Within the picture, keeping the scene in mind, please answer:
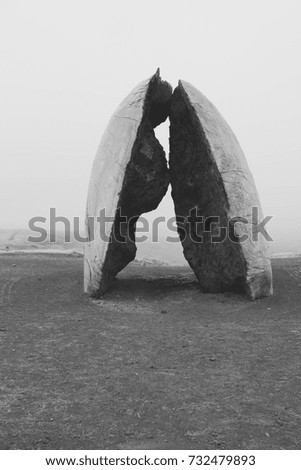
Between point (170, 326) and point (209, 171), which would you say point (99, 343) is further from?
point (209, 171)

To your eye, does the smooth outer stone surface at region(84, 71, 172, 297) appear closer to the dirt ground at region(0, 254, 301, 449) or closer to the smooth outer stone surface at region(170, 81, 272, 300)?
the smooth outer stone surface at region(170, 81, 272, 300)

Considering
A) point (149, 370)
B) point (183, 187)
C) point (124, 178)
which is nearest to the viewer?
point (149, 370)

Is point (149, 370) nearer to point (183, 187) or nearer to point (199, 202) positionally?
point (199, 202)

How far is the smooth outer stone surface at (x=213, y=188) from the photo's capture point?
644 centimetres

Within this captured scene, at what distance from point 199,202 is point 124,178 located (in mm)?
1557

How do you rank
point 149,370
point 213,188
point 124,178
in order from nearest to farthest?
point 149,370 → point 124,178 → point 213,188

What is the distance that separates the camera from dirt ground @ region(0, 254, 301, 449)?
292cm

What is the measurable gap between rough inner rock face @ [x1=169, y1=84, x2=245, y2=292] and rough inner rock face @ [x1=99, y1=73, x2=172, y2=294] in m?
0.27

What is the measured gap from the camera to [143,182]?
7547mm

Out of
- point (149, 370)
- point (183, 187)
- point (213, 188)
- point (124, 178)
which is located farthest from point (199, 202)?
point (149, 370)

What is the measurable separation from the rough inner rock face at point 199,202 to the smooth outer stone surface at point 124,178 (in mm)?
306

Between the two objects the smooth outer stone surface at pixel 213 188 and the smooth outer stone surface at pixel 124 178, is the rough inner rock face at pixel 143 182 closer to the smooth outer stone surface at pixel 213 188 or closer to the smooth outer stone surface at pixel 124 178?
the smooth outer stone surface at pixel 124 178

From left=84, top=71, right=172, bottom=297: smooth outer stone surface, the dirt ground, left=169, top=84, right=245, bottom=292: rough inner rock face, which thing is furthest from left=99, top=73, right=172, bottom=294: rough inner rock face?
the dirt ground

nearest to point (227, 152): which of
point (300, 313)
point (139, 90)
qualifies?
point (139, 90)
